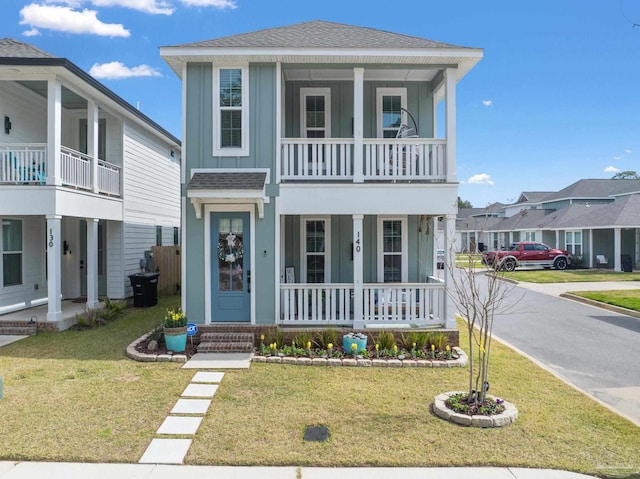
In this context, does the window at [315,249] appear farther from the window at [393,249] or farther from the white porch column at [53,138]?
the white porch column at [53,138]

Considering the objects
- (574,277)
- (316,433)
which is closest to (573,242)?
(574,277)

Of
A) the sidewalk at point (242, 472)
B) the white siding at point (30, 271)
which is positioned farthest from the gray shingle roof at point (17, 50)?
the sidewalk at point (242, 472)

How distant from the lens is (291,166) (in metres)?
8.65

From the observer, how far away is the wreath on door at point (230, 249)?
8.63 m

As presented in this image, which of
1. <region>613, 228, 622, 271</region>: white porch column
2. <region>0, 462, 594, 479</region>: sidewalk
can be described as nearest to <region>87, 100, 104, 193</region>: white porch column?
<region>0, 462, 594, 479</region>: sidewalk

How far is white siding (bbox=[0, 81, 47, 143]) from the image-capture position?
10.4m

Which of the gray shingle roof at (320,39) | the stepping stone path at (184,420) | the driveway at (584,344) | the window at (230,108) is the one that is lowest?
the driveway at (584,344)

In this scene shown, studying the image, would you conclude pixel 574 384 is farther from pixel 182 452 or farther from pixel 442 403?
pixel 182 452

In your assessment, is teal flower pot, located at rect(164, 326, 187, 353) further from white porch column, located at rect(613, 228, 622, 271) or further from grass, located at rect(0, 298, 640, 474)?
white porch column, located at rect(613, 228, 622, 271)

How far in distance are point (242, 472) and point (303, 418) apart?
50.0 inches

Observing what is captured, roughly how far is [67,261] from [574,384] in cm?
1350

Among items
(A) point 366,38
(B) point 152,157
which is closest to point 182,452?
(A) point 366,38

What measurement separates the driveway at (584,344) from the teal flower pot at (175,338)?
6684mm

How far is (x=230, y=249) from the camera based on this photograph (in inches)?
340
